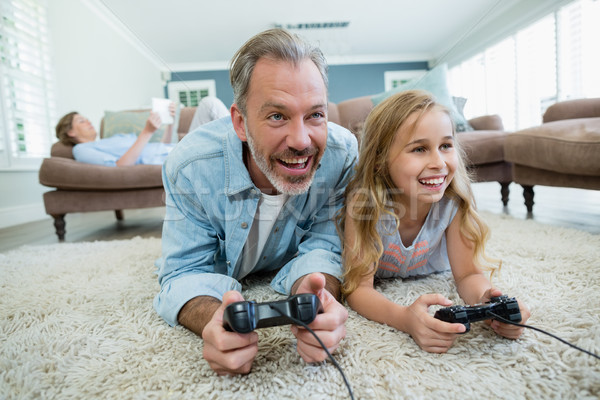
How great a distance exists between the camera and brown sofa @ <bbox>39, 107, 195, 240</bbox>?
1.96 meters

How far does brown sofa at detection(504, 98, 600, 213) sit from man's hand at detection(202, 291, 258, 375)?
145cm

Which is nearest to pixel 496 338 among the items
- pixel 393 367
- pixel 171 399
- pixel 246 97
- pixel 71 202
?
pixel 393 367

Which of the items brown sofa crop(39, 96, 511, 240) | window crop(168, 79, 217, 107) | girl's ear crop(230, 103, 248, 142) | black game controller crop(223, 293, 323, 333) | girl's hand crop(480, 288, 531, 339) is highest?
window crop(168, 79, 217, 107)

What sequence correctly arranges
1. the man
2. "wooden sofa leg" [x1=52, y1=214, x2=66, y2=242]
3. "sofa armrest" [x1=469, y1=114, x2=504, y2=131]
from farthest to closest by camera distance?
"sofa armrest" [x1=469, y1=114, x2=504, y2=131]
"wooden sofa leg" [x1=52, y1=214, x2=66, y2=242]
the man

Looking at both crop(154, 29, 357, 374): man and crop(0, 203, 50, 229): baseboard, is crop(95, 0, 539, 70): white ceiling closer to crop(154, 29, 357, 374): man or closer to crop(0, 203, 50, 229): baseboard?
crop(0, 203, 50, 229): baseboard

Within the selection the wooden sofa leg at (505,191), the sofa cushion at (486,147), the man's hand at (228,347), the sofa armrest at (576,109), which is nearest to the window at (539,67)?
the sofa armrest at (576,109)

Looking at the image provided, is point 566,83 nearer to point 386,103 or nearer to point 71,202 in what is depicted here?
point 386,103

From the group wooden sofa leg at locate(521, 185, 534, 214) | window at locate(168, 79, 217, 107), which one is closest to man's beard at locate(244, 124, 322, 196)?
wooden sofa leg at locate(521, 185, 534, 214)

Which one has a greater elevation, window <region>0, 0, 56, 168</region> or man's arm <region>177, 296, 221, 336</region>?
window <region>0, 0, 56, 168</region>

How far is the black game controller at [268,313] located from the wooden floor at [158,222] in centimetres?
149

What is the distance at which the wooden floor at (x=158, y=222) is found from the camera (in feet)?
5.68

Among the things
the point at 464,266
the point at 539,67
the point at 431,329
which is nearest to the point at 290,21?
the point at 539,67

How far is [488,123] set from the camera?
2336 mm

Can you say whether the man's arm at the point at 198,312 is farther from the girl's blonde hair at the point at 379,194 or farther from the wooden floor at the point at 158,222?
the wooden floor at the point at 158,222
